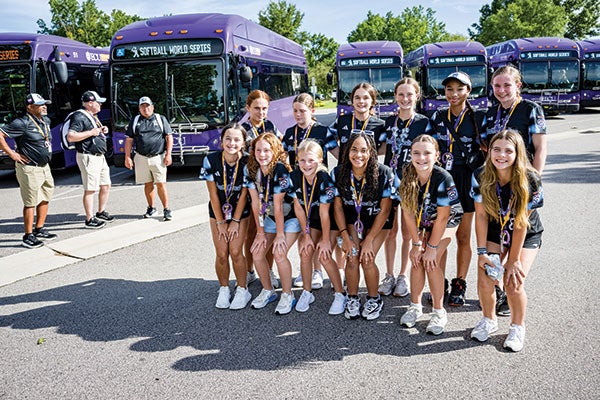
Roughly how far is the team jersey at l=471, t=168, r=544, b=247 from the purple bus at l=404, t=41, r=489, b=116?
14307mm

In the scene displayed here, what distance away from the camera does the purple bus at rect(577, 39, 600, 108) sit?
852 inches

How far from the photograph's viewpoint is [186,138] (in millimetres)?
10266

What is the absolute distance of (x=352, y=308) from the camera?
4.21 metres

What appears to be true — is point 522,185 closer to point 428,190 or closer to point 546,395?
point 428,190

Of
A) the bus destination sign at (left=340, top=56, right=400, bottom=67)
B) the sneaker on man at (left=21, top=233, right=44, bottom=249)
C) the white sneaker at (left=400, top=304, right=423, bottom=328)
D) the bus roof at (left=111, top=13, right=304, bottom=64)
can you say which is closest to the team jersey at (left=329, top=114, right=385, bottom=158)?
the white sneaker at (left=400, top=304, right=423, bottom=328)

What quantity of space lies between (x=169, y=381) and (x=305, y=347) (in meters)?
1.02

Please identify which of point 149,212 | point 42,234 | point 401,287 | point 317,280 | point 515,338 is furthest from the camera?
point 149,212

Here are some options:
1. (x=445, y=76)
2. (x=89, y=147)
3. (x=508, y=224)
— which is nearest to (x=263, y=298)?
(x=508, y=224)

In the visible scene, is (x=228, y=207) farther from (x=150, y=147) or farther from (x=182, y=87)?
(x=182, y=87)

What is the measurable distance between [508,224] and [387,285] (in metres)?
1.44

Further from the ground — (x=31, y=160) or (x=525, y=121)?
(x=525, y=121)

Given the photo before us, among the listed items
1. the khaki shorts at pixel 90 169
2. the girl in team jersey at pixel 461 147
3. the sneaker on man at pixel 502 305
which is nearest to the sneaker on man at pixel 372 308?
the girl in team jersey at pixel 461 147

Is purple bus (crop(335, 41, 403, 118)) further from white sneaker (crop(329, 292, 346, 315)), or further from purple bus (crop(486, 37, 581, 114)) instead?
white sneaker (crop(329, 292, 346, 315))

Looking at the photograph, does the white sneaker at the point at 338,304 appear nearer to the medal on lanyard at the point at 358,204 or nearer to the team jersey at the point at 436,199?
the medal on lanyard at the point at 358,204
